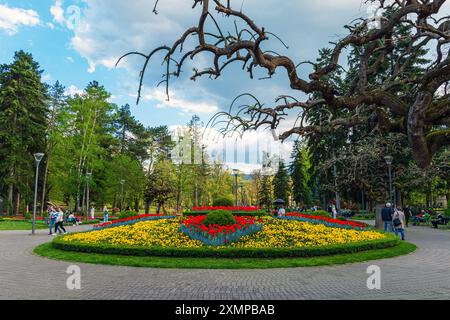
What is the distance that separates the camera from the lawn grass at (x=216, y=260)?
1050 centimetres

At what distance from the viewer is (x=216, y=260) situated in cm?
1124

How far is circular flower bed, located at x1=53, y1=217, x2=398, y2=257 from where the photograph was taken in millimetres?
11906

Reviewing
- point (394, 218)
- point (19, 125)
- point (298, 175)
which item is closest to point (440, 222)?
point (394, 218)

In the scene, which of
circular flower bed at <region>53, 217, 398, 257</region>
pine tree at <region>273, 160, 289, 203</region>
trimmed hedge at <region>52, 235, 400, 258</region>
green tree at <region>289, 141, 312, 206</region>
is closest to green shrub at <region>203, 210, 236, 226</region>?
circular flower bed at <region>53, 217, 398, 257</region>

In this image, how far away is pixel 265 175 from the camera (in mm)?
70312

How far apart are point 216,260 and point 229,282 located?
2950 millimetres

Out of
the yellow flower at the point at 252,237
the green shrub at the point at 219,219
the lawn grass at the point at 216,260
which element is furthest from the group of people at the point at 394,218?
the green shrub at the point at 219,219

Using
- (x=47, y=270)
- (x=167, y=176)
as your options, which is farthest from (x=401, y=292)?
(x=167, y=176)

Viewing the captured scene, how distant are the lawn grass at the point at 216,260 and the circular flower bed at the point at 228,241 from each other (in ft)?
1.10

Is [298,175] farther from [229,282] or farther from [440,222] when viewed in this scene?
[229,282]

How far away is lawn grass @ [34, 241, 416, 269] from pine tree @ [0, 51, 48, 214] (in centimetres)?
3649

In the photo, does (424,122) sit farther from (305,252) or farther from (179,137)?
(179,137)

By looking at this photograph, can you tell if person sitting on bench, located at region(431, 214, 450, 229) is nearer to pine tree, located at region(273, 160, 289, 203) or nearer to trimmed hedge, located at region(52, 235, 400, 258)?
trimmed hedge, located at region(52, 235, 400, 258)
